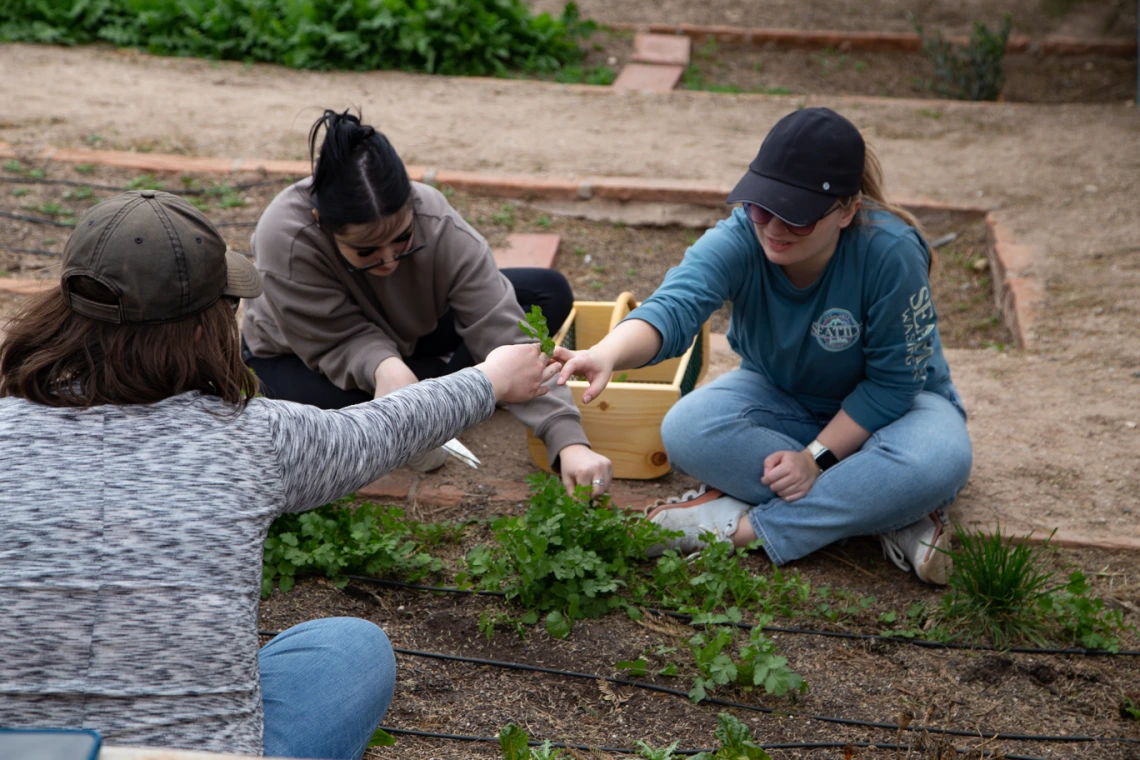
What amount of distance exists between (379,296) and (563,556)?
43.6 inches

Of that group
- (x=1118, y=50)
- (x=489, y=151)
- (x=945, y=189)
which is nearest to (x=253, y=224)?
(x=489, y=151)

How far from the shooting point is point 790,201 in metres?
2.57

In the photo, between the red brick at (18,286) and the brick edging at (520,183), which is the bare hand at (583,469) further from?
the brick edging at (520,183)

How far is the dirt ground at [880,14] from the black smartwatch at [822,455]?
7139 mm

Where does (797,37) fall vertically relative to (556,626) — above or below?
above

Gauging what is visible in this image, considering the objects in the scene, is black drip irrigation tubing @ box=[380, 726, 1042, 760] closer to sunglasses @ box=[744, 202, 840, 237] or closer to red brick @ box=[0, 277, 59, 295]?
sunglasses @ box=[744, 202, 840, 237]

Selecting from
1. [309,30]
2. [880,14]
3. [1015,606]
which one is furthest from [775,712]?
[880,14]

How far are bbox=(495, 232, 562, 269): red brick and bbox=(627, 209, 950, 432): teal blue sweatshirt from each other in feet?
6.55

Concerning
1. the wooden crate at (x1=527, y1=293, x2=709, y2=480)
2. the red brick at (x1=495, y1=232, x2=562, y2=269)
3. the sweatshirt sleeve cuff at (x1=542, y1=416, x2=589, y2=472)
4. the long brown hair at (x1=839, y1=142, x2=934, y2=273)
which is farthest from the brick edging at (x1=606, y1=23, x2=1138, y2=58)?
the sweatshirt sleeve cuff at (x1=542, y1=416, x2=589, y2=472)

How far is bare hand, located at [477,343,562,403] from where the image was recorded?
2143mm

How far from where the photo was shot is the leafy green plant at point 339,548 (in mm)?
2713

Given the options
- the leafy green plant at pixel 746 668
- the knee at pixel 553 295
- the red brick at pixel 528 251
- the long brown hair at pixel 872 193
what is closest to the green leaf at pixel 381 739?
the leafy green plant at pixel 746 668

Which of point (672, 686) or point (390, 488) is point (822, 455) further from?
point (390, 488)

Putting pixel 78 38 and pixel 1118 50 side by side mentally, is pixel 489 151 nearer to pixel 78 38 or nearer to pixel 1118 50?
pixel 78 38
